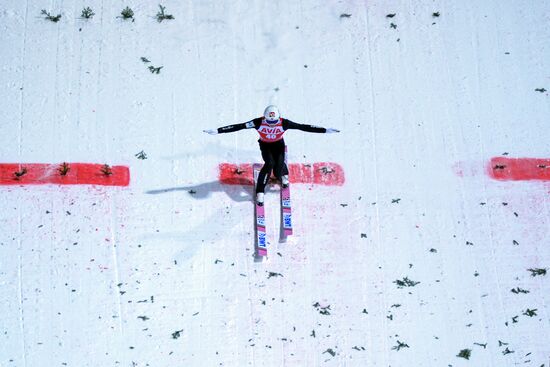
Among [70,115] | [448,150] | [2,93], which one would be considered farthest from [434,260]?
[2,93]

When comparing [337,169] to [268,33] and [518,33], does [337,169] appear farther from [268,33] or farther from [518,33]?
[518,33]

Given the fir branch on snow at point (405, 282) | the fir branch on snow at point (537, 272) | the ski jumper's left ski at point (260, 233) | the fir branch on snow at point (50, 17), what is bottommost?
the fir branch on snow at point (405, 282)

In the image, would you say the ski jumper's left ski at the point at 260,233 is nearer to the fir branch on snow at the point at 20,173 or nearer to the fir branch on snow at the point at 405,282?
the fir branch on snow at the point at 405,282

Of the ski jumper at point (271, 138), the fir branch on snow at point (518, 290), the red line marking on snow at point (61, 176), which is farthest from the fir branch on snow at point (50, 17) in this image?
the fir branch on snow at point (518, 290)

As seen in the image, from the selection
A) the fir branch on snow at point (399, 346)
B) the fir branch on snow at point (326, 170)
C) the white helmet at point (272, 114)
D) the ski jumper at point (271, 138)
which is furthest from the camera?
the fir branch on snow at point (326, 170)

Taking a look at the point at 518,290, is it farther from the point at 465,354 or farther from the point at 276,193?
the point at 276,193

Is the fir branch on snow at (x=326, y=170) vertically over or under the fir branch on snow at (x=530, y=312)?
over
